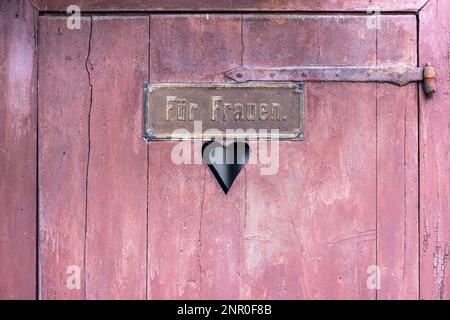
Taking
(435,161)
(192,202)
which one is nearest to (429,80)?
(435,161)

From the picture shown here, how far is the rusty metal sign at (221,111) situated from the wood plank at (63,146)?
157 millimetres

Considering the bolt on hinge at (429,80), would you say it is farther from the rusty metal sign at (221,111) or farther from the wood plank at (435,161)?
the rusty metal sign at (221,111)

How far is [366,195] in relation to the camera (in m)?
1.03

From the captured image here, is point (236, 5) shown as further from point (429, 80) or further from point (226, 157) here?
point (429, 80)

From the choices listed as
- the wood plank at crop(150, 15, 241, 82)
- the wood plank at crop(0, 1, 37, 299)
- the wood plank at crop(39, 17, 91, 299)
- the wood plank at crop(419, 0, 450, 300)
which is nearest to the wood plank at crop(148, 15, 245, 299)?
the wood plank at crop(150, 15, 241, 82)

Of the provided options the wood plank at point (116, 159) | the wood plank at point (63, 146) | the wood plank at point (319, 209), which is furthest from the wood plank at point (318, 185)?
the wood plank at point (63, 146)

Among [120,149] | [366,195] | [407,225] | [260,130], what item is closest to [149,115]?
[120,149]

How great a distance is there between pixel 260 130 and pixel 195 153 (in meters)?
0.15

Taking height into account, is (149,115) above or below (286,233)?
above

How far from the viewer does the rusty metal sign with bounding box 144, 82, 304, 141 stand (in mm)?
1031

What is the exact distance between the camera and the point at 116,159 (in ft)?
3.42

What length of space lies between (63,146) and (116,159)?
0.12 metres
